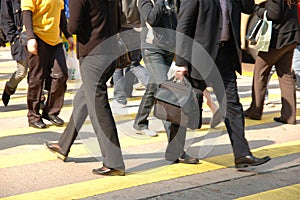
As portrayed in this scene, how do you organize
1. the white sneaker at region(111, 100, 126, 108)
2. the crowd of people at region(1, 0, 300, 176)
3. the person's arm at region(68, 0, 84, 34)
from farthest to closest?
the white sneaker at region(111, 100, 126, 108) < the crowd of people at region(1, 0, 300, 176) < the person's arm at region(68, 0, 84, 34)

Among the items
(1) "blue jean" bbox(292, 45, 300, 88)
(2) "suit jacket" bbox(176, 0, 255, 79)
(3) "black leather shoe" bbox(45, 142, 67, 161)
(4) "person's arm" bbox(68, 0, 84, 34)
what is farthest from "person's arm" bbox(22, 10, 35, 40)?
(1) "blue jean" bbox(292, 45, 300, 88)

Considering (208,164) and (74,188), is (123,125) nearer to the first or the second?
(208,164)

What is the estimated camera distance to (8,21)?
8.41m

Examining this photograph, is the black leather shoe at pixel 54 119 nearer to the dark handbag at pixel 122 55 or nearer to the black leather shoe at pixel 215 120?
the black leather shoe at pixel 215 120

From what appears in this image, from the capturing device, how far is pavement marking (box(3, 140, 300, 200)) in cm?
536

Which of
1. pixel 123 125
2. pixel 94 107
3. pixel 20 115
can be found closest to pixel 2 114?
pixel 20 115

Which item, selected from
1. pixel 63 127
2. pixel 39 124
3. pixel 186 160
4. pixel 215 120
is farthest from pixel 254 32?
pixel 39 124

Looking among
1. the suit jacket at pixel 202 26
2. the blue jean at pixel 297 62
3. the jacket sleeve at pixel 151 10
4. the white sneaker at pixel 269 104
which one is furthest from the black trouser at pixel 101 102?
the blue jean at pixel 297 62

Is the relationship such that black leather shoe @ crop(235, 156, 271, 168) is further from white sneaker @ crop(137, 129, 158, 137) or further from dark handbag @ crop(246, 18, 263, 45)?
dark handbag @ crop(246, 18, 263, 45)

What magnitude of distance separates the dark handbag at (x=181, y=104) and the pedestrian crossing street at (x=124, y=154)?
50 centimetres

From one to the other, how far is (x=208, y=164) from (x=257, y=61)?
96.6 inches

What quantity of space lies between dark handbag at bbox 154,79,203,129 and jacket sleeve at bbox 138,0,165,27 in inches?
42.4

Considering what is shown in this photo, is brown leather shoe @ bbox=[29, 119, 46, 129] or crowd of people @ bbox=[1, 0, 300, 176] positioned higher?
crowd of people @ bbox=[1, 0, 300, 176]

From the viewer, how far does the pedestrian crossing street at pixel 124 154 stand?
218 inches
